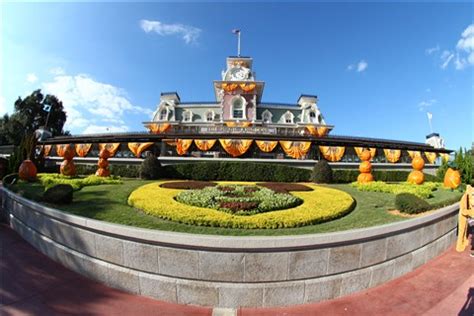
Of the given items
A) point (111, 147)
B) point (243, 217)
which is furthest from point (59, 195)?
point (111, 147)

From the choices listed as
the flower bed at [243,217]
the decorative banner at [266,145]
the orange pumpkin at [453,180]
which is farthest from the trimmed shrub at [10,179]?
the orange pumpkin at [453,180]

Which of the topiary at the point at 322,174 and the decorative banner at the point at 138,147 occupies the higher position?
the decorative banner at the point at 138,147

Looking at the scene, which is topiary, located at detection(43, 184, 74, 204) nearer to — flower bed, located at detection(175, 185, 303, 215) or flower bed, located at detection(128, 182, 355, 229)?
flower bed, located at detection(128, 182, 355, 229)

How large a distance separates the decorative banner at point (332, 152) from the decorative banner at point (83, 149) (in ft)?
64.2

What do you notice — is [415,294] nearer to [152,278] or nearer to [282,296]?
[282,296]

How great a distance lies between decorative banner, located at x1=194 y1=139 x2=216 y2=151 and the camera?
1805 centimetres

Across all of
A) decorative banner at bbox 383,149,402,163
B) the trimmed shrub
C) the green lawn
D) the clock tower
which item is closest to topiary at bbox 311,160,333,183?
the green lawn

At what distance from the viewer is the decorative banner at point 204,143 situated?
18047 millimetres

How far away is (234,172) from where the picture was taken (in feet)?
46.0

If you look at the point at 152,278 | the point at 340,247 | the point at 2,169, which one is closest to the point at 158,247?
the point at 152,278

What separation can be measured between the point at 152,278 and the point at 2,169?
1742cm

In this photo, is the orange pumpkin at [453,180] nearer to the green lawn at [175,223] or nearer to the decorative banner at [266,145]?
the green lawn at [175,223]

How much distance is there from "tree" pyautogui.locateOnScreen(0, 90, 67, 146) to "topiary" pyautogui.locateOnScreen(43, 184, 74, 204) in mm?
41638

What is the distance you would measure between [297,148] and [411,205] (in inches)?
456
